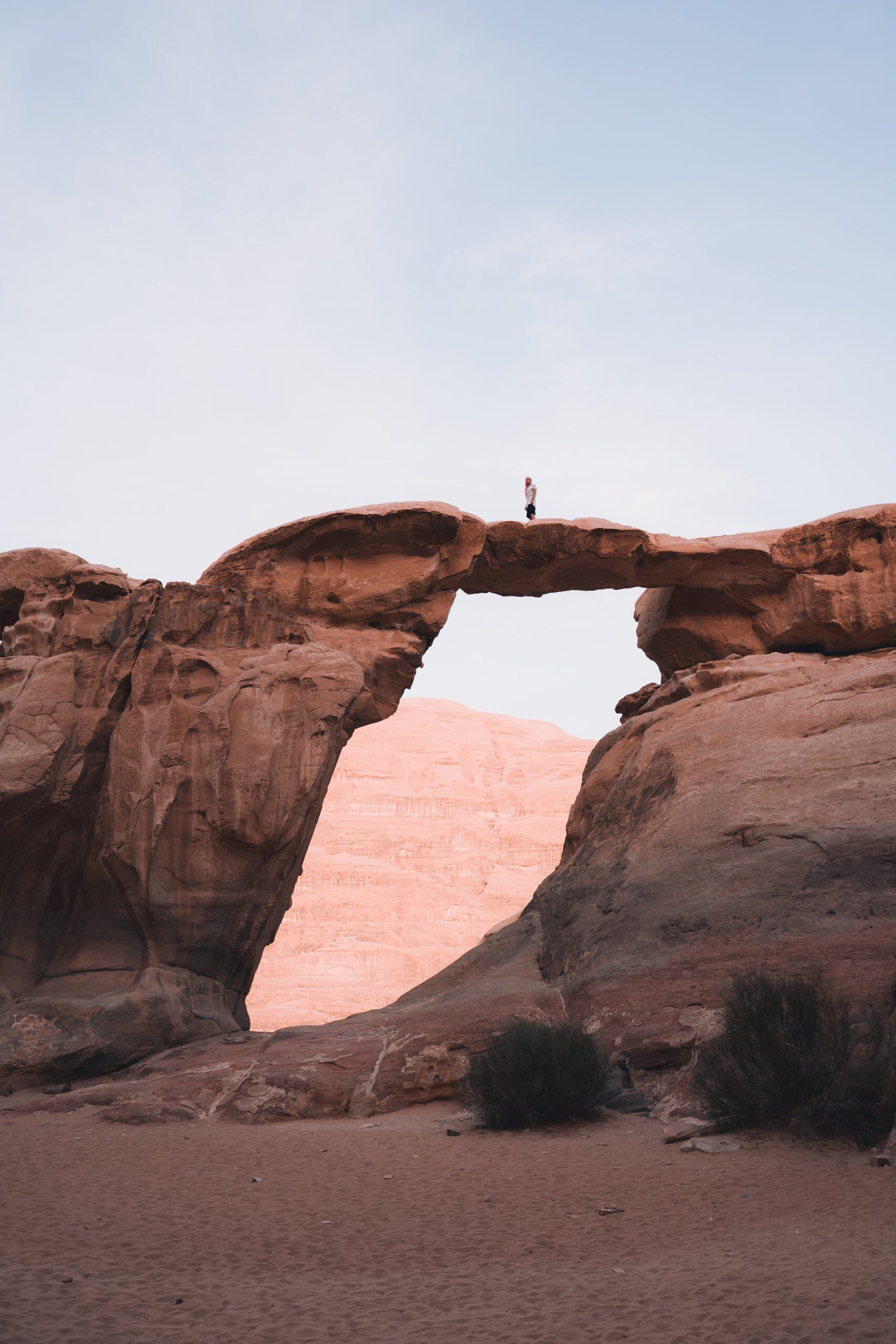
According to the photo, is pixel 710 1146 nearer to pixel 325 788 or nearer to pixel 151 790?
pixel 325 788

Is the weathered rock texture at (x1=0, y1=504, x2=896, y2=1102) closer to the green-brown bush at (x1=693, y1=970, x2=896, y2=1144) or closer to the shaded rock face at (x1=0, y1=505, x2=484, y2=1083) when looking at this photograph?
the shaded rock face at (x1=0, y1=505, x2=484, y2=1083)

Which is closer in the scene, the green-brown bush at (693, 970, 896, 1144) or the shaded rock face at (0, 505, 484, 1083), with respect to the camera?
the green-brown bush at (693, 970, 896, 1144)

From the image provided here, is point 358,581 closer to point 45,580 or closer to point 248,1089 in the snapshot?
point 45,580

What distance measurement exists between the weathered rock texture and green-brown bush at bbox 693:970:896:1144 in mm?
1073

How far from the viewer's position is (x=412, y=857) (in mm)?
48750

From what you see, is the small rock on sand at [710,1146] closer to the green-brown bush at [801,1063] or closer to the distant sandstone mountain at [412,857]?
the green-brown bush at [801,1063]

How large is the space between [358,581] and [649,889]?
6.87 m

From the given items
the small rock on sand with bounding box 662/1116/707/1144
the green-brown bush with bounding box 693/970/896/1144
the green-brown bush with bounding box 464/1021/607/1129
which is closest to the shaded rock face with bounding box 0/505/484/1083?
the green-brown bush with bounding box 464/1021/607/1129

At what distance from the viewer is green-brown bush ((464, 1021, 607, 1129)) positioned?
847 cm

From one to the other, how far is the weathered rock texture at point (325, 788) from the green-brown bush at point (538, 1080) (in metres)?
0.76

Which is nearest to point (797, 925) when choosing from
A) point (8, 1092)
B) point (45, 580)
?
point (8, 1092)

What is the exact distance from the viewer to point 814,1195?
6.05 metres

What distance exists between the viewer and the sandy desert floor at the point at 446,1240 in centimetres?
454

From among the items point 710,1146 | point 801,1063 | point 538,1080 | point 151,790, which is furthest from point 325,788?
point 801,1063
